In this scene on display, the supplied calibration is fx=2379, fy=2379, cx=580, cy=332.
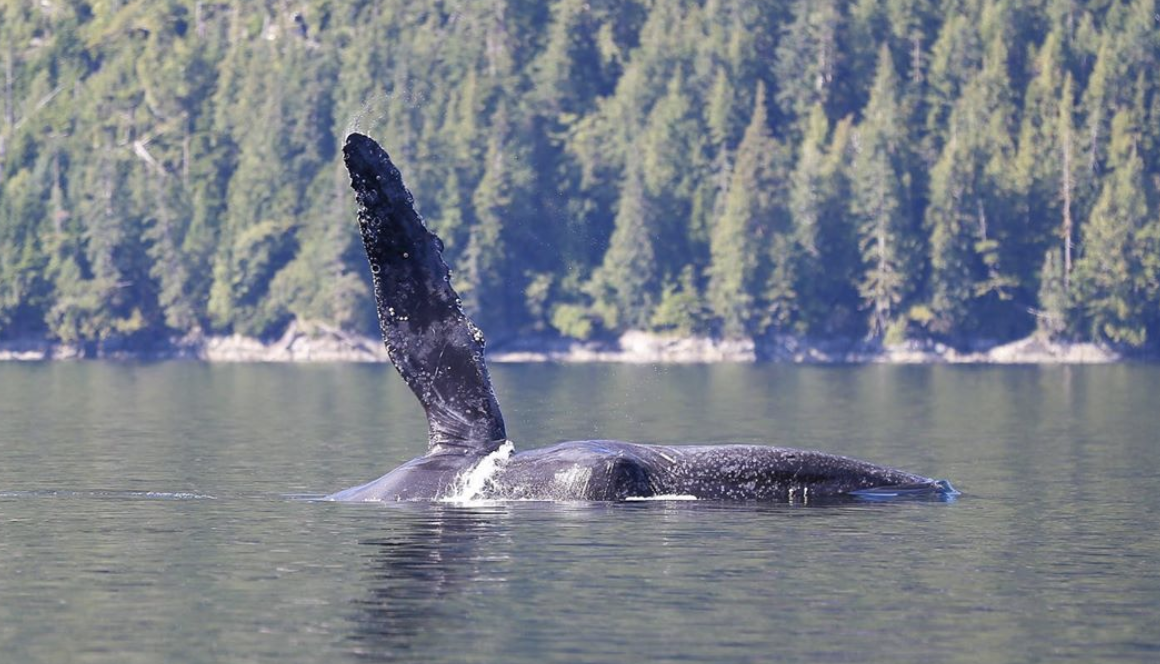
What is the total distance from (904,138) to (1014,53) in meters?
11.8

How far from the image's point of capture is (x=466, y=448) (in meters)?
28.7

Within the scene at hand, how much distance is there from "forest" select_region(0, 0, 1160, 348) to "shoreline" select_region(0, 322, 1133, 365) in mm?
1079

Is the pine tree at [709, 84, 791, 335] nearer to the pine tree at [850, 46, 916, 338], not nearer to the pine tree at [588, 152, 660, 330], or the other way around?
the pine tree at [588, 152, 660, 330]

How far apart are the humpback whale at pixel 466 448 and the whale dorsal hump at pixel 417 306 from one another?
0.01m

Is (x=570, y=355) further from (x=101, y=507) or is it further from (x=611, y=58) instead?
(x=101, y=507)

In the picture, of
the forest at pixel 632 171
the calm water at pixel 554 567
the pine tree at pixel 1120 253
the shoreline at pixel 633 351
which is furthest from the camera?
the forest at pixel 632 171

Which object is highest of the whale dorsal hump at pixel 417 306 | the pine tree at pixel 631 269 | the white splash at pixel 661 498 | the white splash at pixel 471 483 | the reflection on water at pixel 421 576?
the pine tree at pixel 631 269

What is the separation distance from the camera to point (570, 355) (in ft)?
527

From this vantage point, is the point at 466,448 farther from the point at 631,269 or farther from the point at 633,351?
the point at 631,269

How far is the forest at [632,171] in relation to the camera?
162125mm

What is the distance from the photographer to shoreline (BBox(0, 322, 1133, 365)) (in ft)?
507

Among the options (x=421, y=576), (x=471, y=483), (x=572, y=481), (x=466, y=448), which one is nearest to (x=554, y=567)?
(x=421, y=576)

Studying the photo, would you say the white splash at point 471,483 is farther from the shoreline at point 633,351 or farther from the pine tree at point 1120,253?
the pine tree at point 1120,253

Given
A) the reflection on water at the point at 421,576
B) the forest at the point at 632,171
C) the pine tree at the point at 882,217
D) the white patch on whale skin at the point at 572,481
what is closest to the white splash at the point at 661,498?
the white patch on whale skin at the point at 572,481
